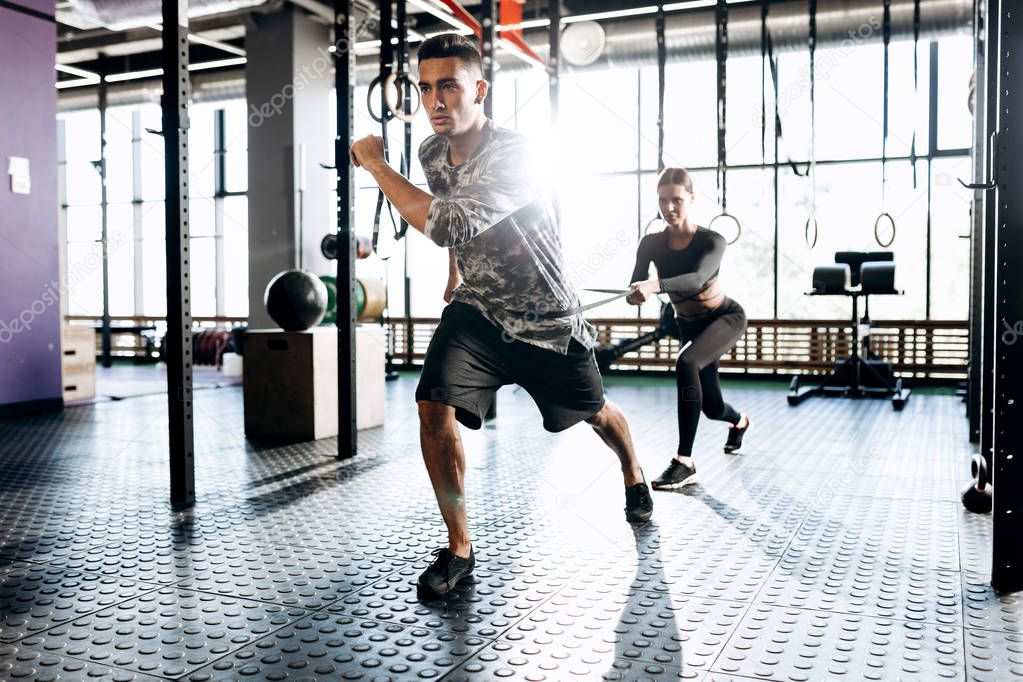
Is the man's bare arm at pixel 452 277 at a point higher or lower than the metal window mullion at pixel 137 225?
lower

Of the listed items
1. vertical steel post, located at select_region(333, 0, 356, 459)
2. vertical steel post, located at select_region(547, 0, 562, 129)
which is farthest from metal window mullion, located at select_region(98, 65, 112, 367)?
vertical steel post, located at select_region(333, 0, 356, 459)

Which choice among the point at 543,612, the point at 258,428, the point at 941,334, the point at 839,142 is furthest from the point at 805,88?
the point at 543,612

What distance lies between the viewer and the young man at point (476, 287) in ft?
7.13

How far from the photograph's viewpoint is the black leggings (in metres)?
3.64

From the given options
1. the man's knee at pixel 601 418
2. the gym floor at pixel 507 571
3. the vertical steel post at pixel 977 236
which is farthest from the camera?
the vertical steel post at pixel 977 236

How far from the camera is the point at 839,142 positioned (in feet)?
30.0

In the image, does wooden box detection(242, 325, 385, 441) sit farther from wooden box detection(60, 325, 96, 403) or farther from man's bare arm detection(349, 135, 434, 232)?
man's bare arm detection(349, 135, 434, 232)

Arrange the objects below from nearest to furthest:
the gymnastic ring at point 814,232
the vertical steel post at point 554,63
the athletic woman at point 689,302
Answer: the athletic woman at point 689,302 < the gymnastic ring at point 814,232 < the vertical steel post at point 554,63

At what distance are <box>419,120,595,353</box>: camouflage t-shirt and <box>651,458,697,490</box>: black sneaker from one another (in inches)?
49.4

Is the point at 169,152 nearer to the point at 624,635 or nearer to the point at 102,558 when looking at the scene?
the point at 102,558

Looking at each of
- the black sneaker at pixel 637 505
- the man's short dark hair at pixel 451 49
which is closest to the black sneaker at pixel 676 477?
the black sneaker at pixel 637 505

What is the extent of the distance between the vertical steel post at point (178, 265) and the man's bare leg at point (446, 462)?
138 cm

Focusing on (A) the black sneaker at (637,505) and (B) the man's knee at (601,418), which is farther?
(A) the black sneaker at (637,505)

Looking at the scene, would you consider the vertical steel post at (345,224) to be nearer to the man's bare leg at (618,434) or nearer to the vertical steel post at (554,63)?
the man's bare leg at (618,434)
